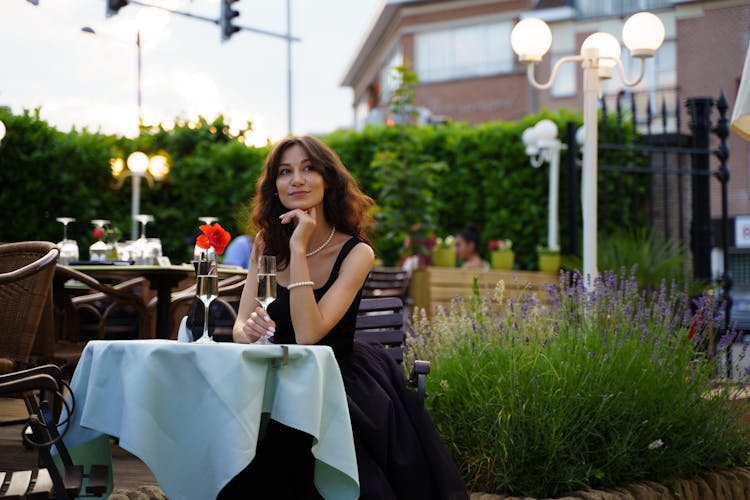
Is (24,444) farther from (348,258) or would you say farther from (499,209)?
(499,209)

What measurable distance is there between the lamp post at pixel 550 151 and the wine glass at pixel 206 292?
991 centimetres

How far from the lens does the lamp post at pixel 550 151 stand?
41.3ft

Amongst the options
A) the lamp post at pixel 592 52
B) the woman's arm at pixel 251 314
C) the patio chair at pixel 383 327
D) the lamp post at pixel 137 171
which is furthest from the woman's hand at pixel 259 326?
the lamp post at pixel 137 171

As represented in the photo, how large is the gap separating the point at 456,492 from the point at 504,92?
100ft

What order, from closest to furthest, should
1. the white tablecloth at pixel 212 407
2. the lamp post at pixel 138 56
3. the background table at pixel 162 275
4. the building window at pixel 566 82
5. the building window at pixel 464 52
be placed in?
1. the white tablecloth at pixel 212 407
2. the background table at pixel 162 275
3. the lamp post at pixel 138 56
4. the building window at pixel 566 82
5. the building window at pixel 464 52

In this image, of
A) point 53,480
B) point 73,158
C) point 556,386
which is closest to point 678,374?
point 556,386

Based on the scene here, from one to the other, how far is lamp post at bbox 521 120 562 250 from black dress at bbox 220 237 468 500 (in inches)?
376

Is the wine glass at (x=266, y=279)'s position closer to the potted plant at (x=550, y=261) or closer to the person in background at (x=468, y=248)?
the person in background at (x=468, y=248)

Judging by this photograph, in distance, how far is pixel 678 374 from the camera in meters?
4.11

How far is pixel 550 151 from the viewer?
12.9m

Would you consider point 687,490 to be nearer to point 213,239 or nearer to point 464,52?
point 213,239

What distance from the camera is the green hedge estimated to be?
1203 centimetres

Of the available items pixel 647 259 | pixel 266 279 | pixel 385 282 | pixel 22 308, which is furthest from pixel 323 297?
pixel 647 259

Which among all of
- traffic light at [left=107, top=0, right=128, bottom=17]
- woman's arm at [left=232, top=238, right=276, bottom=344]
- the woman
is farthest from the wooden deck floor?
traffic light at [left=107, top=0, right=128, bottom=17]
